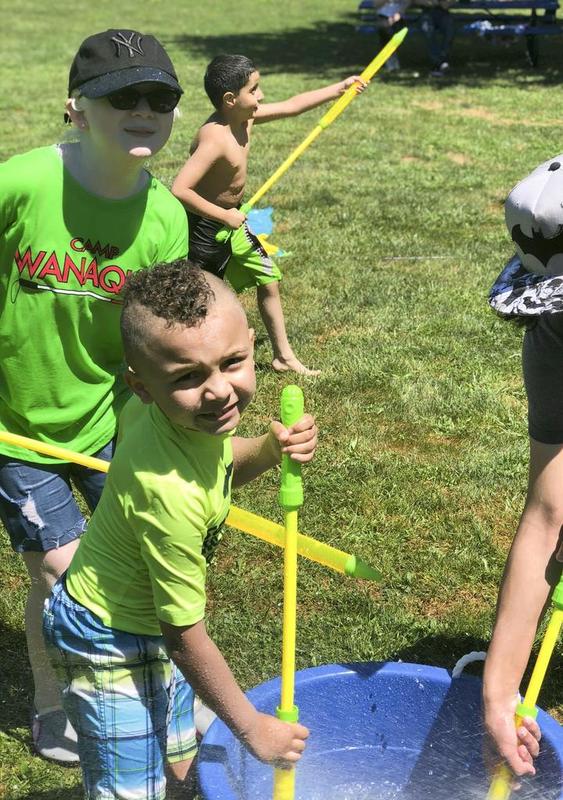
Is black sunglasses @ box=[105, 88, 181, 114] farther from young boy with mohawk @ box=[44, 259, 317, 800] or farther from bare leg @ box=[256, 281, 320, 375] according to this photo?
bare leg @ box=[256, 281, 320, 375]

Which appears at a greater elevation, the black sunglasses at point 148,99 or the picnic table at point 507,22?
the black sunglasses at point 148,99

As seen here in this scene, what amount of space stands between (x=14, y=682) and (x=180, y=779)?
85cm

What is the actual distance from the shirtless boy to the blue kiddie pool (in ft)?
7.77

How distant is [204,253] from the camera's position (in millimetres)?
4727

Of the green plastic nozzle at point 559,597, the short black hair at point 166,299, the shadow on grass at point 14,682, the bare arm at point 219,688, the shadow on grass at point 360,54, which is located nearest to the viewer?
the short black hair at point 166,299

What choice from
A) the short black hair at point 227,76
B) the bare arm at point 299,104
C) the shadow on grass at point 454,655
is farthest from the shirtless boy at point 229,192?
the shadow on grass at point 454,655

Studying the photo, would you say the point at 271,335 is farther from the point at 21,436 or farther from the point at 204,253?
the point at 21,436

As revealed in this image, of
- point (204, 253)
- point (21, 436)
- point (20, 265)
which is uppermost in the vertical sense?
point (20, 265)

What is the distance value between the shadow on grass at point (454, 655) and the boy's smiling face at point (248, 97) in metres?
2.67

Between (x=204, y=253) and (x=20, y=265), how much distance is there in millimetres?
2447

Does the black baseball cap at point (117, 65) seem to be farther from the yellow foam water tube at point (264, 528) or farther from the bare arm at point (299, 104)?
the bare arm at point (299, 104)

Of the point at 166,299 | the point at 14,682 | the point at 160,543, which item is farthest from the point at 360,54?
the point at 160,543

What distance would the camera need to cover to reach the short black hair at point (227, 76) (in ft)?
15.0

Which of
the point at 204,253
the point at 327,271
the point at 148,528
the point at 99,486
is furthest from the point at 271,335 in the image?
the point at 148,528
